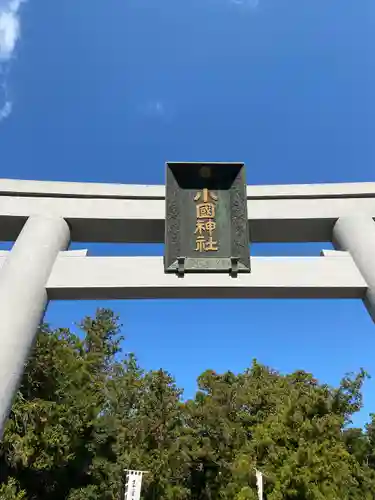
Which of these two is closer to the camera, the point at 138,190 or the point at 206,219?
the point at 206,219

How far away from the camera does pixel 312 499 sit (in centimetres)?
1091

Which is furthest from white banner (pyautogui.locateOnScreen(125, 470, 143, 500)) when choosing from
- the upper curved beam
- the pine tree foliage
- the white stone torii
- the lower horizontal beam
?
the upper curved beam

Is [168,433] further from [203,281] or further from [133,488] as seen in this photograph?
[203,281]

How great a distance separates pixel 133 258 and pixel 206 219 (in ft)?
2.53

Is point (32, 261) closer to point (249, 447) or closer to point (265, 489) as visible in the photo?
point (265, 489)

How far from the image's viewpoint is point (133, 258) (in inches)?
146

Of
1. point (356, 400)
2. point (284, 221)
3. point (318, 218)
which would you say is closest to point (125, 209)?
point (284, 221)

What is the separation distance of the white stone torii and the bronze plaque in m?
0.13

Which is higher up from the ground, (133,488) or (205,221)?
(205,221)

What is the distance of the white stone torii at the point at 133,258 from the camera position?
11.0 ft

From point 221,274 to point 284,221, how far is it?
924 millimetres

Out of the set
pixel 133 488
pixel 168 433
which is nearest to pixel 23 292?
pixel 133 488

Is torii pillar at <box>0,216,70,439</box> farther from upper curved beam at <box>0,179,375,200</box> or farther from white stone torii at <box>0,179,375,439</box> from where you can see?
upper curved beam at <box>0,179,375,200</box>

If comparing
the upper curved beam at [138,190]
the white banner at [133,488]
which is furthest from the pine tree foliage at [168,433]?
the upper curved beam at [138,190]
